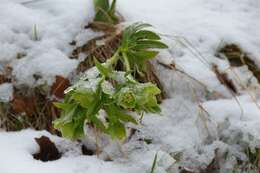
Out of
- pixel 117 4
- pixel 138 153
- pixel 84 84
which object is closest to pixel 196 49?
pixel 117 4

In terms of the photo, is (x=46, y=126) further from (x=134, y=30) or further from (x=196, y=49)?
(x=196, y=49)

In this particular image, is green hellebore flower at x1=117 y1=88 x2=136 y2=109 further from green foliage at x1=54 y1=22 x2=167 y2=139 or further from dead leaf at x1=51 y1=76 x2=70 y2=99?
dead leaf at x1=51 y1=76 x2=70 y2=99

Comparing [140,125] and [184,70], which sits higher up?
[184,70]

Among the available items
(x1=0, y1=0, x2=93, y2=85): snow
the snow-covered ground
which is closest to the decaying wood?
the snow-covered ground

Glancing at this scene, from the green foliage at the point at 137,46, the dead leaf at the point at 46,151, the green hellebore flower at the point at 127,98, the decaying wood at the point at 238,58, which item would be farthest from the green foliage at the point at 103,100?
the decaying wood at the point at 238,58

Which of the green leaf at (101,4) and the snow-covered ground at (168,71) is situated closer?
the snow-covered ground at (168,71)

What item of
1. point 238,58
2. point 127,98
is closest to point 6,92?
point 127,98

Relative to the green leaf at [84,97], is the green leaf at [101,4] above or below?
above

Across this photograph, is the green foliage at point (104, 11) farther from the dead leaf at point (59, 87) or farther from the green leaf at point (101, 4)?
the dead leaf at point (59, 87)

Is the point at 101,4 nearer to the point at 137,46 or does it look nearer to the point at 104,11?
the point at 104,11
